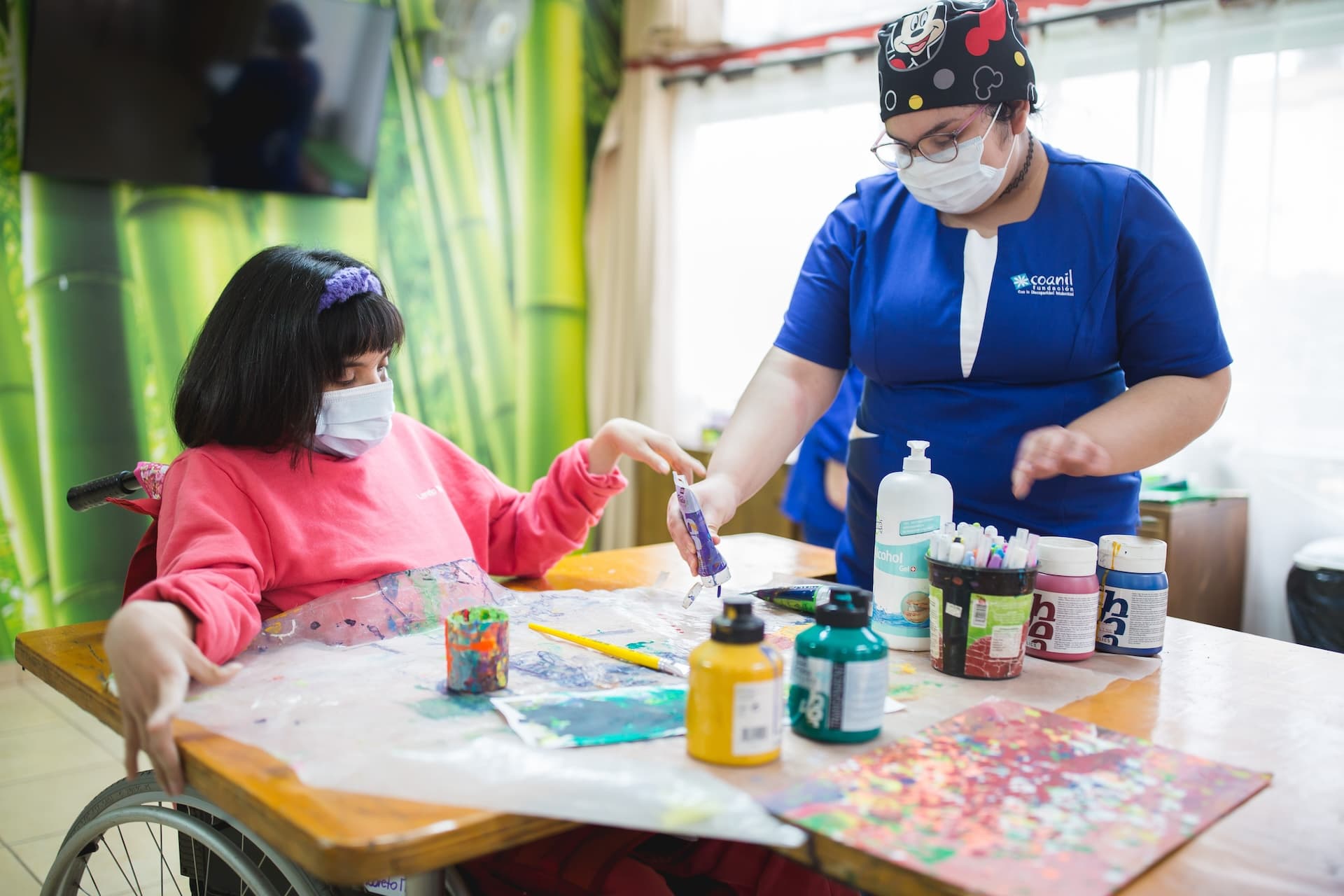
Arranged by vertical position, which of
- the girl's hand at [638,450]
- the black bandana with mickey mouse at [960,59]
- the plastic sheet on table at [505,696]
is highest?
the black bandana with mickey mouse at [960,59]

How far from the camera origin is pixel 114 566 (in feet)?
11.1

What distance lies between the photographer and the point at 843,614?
927 millimetres

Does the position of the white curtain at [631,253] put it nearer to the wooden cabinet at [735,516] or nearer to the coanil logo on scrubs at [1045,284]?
the wooden cabinet at [735,516]

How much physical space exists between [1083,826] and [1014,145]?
37.3 inches

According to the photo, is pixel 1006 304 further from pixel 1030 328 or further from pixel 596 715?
pixel 596 715

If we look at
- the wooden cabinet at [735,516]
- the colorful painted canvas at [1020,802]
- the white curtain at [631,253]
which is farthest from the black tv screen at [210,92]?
the colorful painted canvas at [1020,802]

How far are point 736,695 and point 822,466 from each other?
5.43 feet

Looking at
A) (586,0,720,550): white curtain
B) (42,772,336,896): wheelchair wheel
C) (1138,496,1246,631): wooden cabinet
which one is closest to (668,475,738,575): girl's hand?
(42,772,336,896): wheelchair wheel

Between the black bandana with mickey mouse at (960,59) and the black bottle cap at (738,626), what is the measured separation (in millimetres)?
840

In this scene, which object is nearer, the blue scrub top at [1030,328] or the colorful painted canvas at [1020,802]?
the colorful painted canvas at [1020,802]

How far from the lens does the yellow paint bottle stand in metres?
0.86

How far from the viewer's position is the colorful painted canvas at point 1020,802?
0.73m

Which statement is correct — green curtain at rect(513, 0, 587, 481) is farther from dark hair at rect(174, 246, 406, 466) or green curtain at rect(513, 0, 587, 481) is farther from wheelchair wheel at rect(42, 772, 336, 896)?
wheelchair wheel at rect(42, 772, 336, 896)

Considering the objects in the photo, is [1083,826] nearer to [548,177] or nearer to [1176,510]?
[1176,510]
